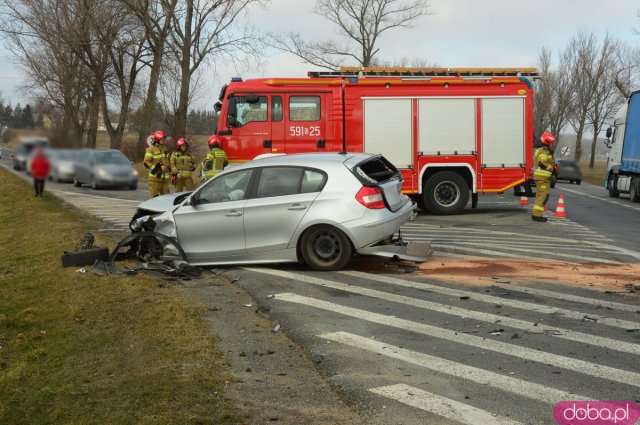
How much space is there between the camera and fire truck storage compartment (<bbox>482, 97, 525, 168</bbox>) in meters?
16.1

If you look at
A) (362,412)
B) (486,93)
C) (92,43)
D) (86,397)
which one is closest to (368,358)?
(362,412)

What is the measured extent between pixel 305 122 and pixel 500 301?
9.41 metres

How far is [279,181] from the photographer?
896 centimetres

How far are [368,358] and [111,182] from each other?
4.33m

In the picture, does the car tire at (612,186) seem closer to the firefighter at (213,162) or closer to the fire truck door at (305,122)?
the fire truck door at (305,122)

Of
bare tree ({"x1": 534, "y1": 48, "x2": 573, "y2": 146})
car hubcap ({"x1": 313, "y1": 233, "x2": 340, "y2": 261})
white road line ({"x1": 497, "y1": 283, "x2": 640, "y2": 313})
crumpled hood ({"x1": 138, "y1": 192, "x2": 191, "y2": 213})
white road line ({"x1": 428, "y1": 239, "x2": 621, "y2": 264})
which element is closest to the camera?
white road line ({"x1": 497, "y1": 283, "x2": 640, "y2": 313})

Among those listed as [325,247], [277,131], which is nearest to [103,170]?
[325,247]

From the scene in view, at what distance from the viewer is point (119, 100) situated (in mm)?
1859

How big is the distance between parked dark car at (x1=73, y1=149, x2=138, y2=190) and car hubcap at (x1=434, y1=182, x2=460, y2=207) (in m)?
15.3

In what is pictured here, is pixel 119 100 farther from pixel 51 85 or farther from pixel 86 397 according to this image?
pixel 86 397

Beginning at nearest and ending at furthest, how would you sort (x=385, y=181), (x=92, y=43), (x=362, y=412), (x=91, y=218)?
1. (x=92, y=43)
2. (x=362, y=412)
3. (x=385, y=181)
4. (x=91, y=218)

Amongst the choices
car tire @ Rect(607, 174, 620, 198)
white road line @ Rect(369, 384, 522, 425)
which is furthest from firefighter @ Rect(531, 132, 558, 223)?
car tire @ Rect(607, 174, 620, 198)

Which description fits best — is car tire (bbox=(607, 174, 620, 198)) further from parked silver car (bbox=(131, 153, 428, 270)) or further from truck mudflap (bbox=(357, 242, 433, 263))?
parked silver car (bbox=(131, 153, 428, 270))

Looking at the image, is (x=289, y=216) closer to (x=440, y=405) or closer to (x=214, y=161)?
(x=440, y=405)
